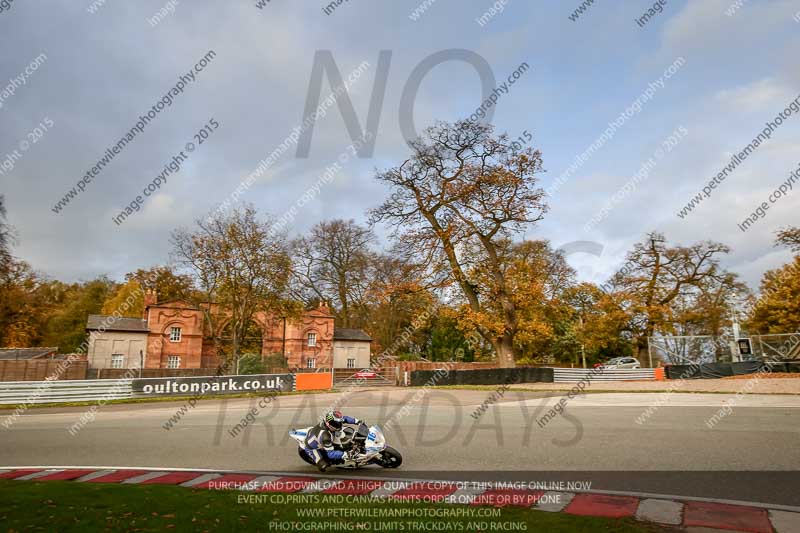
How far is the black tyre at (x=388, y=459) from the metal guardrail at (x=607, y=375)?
29040 millimetres

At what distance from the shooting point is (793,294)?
127 ft

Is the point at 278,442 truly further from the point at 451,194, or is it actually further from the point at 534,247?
the point at 534,247

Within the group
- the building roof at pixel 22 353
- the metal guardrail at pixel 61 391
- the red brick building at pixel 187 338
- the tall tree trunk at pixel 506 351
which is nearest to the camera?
the metal guardrail at pixel 61 391

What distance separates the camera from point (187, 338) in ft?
172

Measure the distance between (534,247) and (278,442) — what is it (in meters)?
44.4

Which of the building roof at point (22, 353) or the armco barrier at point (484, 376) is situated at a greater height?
the building roof at point (22, 353)

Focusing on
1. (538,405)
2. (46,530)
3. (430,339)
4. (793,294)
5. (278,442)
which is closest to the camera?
(46,530)

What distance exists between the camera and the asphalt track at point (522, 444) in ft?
27.4

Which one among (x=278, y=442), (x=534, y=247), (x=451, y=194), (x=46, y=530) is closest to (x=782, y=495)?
(x=46, y=530)

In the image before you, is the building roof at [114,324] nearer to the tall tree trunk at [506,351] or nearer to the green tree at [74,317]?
the green tree at [74,317]

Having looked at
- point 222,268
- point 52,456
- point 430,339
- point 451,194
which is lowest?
point 52,456

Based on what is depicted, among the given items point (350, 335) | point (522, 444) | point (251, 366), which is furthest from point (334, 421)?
point (350, 335)

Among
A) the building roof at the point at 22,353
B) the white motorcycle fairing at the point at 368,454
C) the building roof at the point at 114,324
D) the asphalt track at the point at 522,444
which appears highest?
the building roof at the point at 114,324

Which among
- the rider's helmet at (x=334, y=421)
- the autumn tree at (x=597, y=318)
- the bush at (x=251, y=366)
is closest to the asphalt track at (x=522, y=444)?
the rider's helmet at (x=334, y=421)
